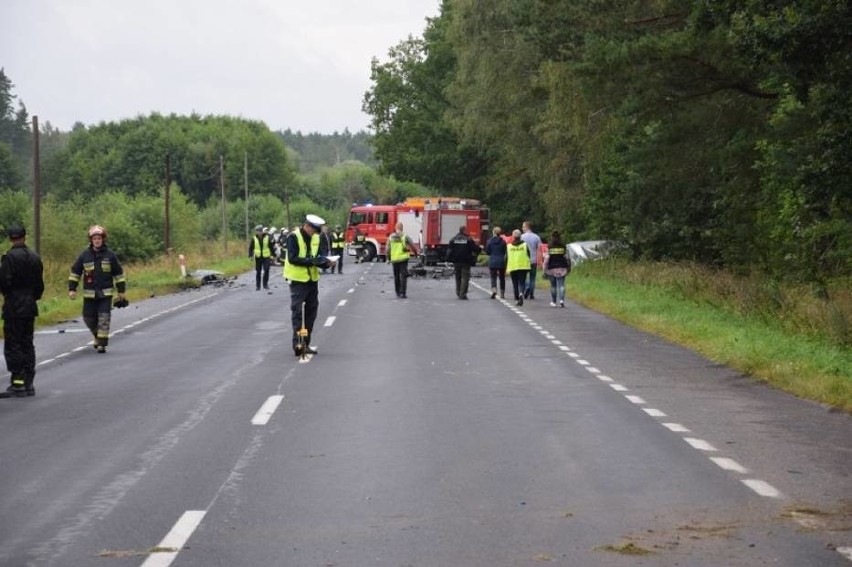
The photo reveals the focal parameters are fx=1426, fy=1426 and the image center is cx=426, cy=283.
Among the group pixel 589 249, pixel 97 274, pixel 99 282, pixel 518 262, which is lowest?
pixel 589 249

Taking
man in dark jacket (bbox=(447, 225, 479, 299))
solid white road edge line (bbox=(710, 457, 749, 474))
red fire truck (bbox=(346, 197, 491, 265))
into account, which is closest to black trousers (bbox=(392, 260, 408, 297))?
man in dark jacket (bbox=(447, 225, 479, 299))

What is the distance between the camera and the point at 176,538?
7.58 meters

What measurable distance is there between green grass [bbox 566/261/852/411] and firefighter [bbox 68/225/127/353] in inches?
339

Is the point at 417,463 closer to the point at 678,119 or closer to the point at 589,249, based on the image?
the point at 678,119

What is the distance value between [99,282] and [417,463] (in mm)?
11161

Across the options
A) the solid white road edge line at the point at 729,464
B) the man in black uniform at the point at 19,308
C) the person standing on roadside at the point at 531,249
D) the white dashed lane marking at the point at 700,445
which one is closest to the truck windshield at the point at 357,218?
the person standing on roadside at the point at 531,249

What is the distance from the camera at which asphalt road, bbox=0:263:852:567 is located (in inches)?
293

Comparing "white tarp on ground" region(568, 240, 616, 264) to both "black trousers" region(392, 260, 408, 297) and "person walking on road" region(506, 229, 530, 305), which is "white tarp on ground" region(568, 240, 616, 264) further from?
"person walking on road" region(506, 229, 530, 305)

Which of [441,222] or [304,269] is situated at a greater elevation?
[441,222]

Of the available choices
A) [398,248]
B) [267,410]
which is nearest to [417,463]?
[267,410]

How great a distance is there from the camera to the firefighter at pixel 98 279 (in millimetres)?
20344

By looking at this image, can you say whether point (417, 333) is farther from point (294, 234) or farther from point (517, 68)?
point (517, 68)

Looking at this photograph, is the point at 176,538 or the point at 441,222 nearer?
the point at 176,538

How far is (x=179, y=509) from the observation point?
8453 millimetres
